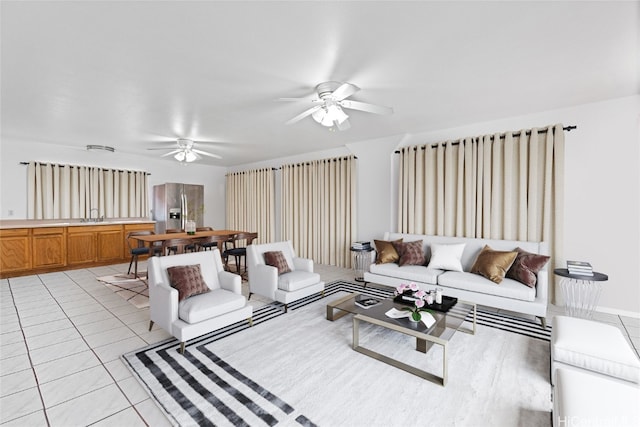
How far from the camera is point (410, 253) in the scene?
14.2 ft

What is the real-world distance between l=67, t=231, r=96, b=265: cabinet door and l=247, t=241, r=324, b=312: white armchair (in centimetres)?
422

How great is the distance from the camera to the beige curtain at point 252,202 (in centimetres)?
746

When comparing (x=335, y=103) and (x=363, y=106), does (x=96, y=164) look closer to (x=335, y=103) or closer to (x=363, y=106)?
(x=335, y=103)

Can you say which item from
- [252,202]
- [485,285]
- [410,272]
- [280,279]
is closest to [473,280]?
[485,285]

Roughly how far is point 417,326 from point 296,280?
1688 millimetres

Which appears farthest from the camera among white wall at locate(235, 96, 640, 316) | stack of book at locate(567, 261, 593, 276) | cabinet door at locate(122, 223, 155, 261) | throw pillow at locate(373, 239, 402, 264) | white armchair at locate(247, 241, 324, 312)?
cabinet door at locate(122, 223, 155, 261)

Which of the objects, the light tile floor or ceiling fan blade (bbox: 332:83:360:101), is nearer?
the light tile floor

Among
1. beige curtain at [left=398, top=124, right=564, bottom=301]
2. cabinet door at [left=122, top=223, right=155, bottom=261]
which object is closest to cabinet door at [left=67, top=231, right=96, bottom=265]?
cabinet door at [left=122, top=223, right=155, bottom=261]

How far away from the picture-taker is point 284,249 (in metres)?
4.29

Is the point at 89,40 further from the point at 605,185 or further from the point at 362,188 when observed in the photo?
the point at 605,185

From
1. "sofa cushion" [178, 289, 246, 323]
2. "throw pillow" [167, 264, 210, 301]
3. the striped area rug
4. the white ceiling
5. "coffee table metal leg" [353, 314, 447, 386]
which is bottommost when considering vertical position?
the striped area rug

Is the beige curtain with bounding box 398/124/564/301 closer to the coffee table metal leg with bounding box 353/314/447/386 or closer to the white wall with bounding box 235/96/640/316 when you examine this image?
the white wall with bounding box 235/96/640/316

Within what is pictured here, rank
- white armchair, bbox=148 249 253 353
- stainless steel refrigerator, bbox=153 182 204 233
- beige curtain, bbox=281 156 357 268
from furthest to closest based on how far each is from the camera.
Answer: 1. stainless steel refrigerator, bbox=153 182 204 233
2. beige curtain, bbox=281 156 357 268
3. white armchair, bbox=148 249 253 353

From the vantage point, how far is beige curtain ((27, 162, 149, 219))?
5.60 m
